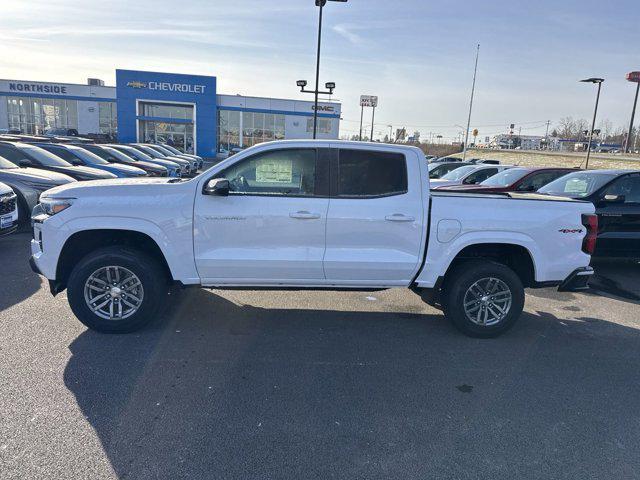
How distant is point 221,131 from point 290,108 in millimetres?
7112

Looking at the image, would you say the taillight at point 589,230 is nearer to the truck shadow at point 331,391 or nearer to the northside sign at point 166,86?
the truck shadow at point 331,391

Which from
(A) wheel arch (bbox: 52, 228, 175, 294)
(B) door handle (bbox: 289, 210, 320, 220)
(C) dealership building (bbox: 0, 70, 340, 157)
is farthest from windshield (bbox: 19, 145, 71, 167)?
(C) dealership building (bbox: 0, 70, 340, 157)

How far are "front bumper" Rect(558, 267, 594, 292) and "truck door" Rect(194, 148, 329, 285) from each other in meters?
2.61

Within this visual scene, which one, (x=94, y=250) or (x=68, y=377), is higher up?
(x=94, y=250)

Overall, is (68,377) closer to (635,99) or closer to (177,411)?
(177,411)

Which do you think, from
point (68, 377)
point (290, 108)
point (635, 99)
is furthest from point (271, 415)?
point (635, 99)

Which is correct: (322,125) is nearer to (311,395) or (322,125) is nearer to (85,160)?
(85,160)

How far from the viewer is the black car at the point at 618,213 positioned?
7.13 meters

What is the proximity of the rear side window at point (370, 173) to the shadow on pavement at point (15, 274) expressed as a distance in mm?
4040

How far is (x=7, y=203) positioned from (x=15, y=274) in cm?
180

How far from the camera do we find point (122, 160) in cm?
1650

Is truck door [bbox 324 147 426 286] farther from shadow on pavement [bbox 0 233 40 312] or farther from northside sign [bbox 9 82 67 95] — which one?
northside sign [bbox 9 82 67 95]

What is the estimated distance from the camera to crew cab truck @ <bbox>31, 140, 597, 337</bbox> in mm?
4379

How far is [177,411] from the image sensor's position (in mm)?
3275
